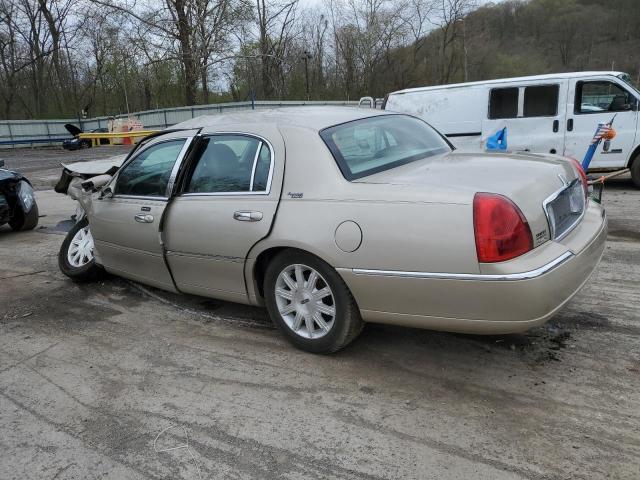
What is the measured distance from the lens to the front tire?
5184 mm

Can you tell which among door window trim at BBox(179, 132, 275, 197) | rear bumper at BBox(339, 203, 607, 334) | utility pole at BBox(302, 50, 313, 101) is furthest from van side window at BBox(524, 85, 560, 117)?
utility pole at BBox(302, 50, 313, 101)

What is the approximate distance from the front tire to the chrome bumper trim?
3.34m

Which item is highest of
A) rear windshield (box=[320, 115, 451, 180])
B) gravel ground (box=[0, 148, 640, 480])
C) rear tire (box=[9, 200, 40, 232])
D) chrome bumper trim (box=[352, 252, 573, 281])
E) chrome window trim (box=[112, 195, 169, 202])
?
rear windshield (box=[320, 115, 451, 180])

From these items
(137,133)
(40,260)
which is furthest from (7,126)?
(40,260)

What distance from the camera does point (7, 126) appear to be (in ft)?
110

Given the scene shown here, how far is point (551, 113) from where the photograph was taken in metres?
9.48

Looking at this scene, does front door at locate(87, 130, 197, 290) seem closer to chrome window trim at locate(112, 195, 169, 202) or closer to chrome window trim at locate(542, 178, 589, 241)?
chrome window trim at locate(112, 195, 169, 202)

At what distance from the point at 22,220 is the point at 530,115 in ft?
29.0

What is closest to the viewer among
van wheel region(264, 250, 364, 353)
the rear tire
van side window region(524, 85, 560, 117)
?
van wheel region(264, 250, 364, 353)

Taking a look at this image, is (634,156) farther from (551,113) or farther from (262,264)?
(262,264)

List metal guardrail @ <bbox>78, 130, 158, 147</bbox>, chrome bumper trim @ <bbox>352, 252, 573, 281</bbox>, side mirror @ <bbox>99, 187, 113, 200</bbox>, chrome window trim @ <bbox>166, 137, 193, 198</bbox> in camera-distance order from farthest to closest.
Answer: metal guardrail @ <bbox>78, 130, 158, 147</bbox>, side mirror @ <bbox>99, 187, 113, 200</bbox>, chrome window trim @ <bbox>166, 137, 193, 198</bbox>, chrome bumper trim @ <bbox>352, 252, 573, 281</bbox>

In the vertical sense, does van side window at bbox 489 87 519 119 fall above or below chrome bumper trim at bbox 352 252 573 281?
above

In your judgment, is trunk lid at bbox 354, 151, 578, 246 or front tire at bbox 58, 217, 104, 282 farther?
front tire at bbox 58, 217, 104, 282

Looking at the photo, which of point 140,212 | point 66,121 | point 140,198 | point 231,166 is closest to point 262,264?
point 231,166
